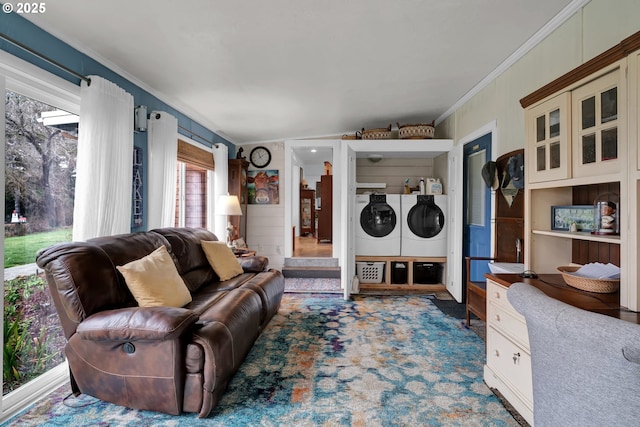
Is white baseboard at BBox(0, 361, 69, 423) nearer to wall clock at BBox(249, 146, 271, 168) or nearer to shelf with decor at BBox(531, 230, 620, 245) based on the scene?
shelf with decor at BBox(531, 230, 620, 245)

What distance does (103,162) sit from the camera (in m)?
2.41

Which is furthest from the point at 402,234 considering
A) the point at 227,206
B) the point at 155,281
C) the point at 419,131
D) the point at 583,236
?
the point at 155,281

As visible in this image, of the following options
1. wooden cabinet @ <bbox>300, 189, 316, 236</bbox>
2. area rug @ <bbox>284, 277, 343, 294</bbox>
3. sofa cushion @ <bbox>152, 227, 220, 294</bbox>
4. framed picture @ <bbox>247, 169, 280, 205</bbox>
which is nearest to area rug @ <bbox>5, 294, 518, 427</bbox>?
sofa cushion @ <bbox>152, 227, 220, 294</bbox>

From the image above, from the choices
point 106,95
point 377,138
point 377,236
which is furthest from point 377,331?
point 106,95

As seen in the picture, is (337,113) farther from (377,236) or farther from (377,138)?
(377,236)

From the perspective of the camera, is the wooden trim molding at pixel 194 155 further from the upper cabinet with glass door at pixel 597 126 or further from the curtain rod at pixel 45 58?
the upper cabinet with glass door at pixel 597 126

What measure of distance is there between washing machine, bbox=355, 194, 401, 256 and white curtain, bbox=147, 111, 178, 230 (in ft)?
8.12

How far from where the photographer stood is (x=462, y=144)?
3.95m

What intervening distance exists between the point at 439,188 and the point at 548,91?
109 inches

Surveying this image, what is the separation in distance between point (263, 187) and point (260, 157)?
0.54m

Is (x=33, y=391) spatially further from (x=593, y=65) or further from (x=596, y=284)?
(x=593, y=65)

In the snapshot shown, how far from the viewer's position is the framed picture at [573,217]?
73.6 inches

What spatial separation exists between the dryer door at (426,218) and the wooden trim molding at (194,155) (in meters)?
2.91

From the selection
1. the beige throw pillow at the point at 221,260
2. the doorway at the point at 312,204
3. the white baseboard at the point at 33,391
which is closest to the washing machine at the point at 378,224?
the doorway at the point at 312,204
